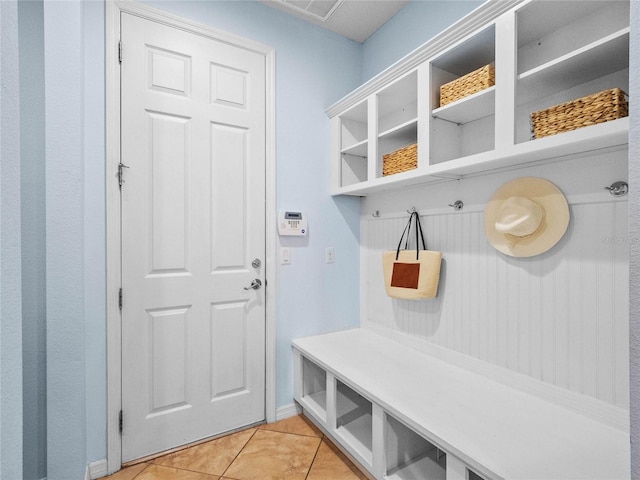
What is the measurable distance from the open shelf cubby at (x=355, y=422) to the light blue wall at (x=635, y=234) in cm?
134

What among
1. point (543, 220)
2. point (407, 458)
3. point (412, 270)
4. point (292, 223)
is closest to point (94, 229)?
point (292, 223)

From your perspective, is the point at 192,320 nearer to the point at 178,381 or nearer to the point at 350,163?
the point at 178,381

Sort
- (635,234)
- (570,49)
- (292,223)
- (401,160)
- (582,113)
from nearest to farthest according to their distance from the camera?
(635,234)
(582,113)
(570,49)
(401,160)
(292,223)

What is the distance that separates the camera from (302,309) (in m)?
2.35

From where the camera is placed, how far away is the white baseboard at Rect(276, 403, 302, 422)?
2.23 m

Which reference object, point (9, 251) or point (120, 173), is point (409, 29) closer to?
point (120, 173)

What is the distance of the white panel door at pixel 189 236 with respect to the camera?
181 centimetres

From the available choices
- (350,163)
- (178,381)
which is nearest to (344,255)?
(350,163)

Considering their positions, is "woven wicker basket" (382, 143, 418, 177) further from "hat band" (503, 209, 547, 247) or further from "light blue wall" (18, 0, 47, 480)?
"light blue wall" (18, 0, 47, 480)

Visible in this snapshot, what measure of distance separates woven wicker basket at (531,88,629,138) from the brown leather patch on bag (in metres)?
0.95

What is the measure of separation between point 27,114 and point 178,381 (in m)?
1.53

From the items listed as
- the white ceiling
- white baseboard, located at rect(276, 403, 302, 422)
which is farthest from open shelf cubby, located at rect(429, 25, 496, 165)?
white baseboard, located at rect(276, 403, 302, 422)

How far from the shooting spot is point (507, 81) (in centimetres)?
132

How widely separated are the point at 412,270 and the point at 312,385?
3.54ft
